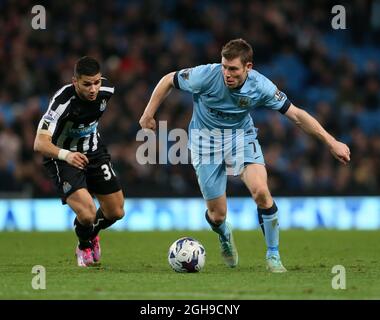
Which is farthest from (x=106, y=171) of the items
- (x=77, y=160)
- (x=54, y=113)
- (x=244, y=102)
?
(x=244, y=102)

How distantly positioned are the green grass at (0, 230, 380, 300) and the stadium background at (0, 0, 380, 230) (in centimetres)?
213

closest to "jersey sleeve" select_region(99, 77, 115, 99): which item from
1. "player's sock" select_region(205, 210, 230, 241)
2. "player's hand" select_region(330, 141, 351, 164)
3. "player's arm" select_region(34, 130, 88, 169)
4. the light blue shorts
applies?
"player's arm" select_region(34, 130, 88, 169)

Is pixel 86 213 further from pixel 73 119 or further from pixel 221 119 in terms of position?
pixel 221 119

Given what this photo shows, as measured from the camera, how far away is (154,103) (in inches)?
366

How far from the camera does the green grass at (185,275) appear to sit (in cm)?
739

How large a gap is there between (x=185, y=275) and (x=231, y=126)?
160 centimetres

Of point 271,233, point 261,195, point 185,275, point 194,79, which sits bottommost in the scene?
point 185,275

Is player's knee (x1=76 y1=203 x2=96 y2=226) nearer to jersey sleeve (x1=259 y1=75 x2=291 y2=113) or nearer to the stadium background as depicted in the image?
jersey sleeve (x1=259 y1=75 x2=291 y2=113)

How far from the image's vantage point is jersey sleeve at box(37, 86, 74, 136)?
9.44 m

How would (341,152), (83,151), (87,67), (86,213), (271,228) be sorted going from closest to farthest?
(341,152), (271,228), (87,67), (86,213), (83,151)

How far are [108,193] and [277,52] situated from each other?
1109 centimetres

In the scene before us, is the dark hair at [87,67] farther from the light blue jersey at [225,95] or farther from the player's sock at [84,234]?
the player's sock at [84,234]
